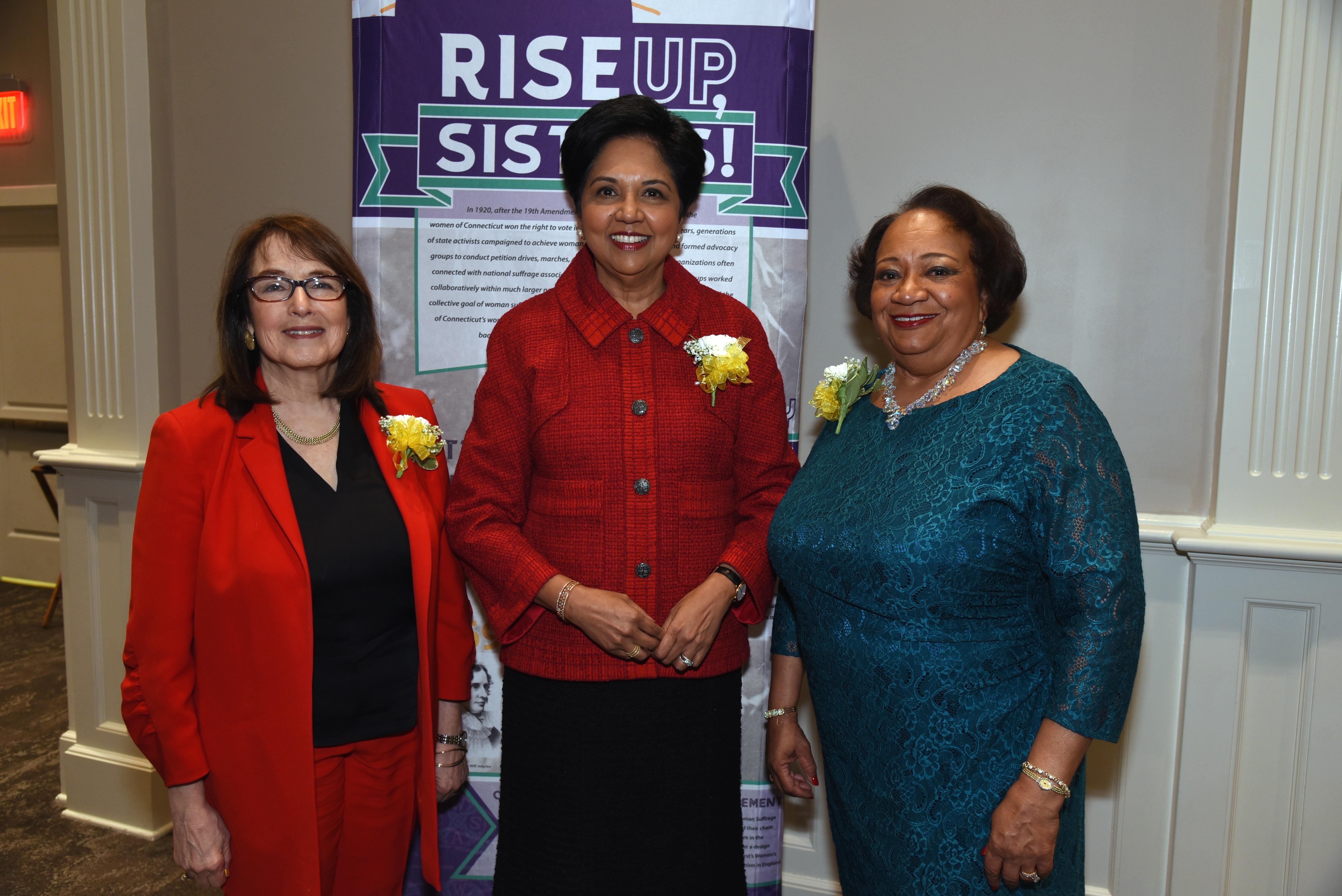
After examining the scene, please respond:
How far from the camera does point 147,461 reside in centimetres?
163

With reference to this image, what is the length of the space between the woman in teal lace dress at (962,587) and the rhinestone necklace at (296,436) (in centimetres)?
99

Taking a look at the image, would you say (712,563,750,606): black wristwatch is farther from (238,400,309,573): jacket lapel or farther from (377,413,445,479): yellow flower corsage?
(238,400,309,573): jacket lapel

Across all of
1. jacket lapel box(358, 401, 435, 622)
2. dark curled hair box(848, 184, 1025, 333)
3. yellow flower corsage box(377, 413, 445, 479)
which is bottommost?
jacket lapel box(358, 401, 435, 622)

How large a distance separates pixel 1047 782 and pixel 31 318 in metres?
7.70

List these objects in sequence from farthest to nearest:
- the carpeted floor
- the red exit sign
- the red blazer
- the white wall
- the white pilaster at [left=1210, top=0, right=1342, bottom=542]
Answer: the red exit sign, the carpeted floor, the white wall, the white pilaster at [left=1210, top=0, right=1342, bottom=542], the red blazer

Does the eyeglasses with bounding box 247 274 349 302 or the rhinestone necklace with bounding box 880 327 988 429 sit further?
the eyeglasses with bounding box 247 274 349 302

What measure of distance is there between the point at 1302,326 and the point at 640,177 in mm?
1796

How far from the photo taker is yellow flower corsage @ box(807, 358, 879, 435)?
1852 mm

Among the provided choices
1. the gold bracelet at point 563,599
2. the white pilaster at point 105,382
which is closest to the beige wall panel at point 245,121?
the white pilaster at point 105,382

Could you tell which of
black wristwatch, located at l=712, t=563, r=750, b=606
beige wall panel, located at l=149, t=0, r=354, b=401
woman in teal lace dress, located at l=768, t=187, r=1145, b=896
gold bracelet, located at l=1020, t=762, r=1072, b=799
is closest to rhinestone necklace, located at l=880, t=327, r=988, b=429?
woman in teal lace dress, located at l=768, t=187, r=1145, b=896

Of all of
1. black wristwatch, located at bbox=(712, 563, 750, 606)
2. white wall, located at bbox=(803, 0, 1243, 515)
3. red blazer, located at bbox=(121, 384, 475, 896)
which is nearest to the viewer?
red blazer, located at bbox=(121, 384, 475, 896)

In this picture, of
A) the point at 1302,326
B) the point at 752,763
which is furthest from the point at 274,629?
the point at 1302,326

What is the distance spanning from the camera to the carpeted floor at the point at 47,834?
114 inches

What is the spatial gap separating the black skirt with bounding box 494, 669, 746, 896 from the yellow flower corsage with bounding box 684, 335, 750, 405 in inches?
25.8
